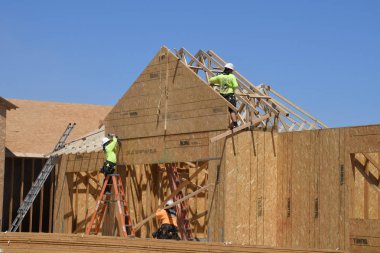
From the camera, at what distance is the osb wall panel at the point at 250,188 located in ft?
56.3

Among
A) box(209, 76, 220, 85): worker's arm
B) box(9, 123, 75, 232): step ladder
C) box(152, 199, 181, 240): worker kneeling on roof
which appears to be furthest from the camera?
box(9, 123, 75, 232): step ladder

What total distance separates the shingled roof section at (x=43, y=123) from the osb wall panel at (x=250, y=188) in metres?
9.03

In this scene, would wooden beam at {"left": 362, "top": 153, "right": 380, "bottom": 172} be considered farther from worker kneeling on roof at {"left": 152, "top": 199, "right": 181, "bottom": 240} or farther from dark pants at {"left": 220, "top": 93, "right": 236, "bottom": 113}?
worker kneeling on roof at {"left": 152, "top": 199, "right": 181, "bottom": 240}

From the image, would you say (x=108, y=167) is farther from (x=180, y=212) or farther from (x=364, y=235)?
(x=364, y=235)

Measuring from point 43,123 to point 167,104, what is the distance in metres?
11.5

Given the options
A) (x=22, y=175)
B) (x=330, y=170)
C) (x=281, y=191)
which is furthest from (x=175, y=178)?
(x=22, y=175)

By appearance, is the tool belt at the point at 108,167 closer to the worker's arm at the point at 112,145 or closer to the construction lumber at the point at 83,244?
the worker's arm at the point at 112,145

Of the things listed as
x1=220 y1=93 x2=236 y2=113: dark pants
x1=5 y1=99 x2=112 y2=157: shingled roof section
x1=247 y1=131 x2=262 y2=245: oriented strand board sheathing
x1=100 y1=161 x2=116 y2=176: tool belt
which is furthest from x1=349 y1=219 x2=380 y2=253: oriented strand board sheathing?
x1=5 y1=99 x2=112 y2=157: shingled roof section

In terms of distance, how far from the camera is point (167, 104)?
A: 19.6 meters

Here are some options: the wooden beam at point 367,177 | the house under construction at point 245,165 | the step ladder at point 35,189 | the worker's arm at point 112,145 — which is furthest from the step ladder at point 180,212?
the step ladder at point 35,189

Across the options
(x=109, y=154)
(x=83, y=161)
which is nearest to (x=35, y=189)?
(x=83, y=161)

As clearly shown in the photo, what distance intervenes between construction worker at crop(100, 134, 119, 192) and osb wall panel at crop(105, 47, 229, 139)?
0.44m

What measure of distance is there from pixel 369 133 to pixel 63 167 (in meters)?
11.2

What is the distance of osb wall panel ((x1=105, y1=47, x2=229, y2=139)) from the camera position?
1819 cm
